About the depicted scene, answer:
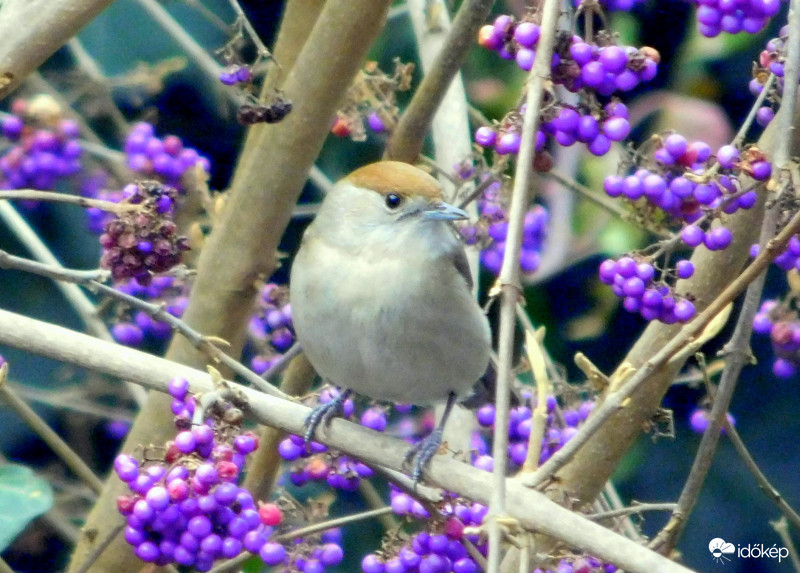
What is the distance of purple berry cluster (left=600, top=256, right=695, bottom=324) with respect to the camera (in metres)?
2.29

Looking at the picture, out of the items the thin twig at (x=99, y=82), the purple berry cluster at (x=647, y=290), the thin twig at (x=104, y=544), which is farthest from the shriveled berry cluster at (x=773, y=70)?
the thin twig at (x=99, y=82)

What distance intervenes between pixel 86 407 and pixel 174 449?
7.43 ft

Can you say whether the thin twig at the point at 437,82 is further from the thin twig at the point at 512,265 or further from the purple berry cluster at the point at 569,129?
the thin twig at the point at 512,265

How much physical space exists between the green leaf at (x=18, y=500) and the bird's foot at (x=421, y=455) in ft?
2.70

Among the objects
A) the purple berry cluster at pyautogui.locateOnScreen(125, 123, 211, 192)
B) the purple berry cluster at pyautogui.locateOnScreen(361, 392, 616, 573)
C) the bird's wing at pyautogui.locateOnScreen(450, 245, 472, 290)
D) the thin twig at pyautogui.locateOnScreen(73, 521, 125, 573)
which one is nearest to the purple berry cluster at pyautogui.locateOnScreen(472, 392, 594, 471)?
the purple berry cluster at pyautogui.locateOnScreen(361, 392, 616, 573)

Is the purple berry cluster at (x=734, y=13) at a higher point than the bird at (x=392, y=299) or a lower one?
higher

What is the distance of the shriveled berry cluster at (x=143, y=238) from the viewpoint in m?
2.40

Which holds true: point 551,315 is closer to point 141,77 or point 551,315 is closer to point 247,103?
point 141,77

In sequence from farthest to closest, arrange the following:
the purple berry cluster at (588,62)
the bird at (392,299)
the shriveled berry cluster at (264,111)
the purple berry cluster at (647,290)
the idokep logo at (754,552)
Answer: the idokep logo at (754,552), the bird at (392,299), the shriveled berry cluster at (264,111), the purple berry cluster at (647,290), the purple berry cluster at (588,62)

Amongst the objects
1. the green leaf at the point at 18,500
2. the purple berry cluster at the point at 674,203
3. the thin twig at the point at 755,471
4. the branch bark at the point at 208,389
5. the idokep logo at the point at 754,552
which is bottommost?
the idokep logo at the point at 754,552

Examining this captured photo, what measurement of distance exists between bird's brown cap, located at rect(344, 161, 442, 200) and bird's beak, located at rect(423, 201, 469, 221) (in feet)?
0.12

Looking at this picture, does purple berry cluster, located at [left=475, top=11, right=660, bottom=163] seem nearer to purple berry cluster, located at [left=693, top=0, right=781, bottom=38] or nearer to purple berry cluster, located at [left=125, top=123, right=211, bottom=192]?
purple berry cluster, located at [left=693, top=0, right=781, bottom=38]

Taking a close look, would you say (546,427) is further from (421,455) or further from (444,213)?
(444,213)

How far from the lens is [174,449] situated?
2154 millimetres
